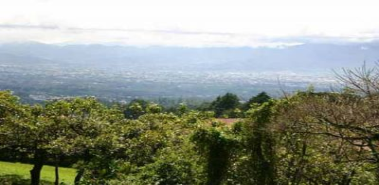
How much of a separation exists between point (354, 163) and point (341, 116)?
4.47 ft

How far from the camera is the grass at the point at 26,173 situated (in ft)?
73.7

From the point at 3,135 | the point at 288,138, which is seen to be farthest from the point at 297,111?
the point at 3,135

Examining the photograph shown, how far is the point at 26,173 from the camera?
81.6 ft

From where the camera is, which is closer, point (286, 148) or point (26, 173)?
point (286, 148)

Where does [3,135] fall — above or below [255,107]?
below

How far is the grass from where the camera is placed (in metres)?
22.5

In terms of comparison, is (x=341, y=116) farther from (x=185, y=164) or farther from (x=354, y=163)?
(x=185, y=164)

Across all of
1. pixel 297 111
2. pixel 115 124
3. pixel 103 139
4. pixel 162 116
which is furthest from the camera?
pixel 162 116

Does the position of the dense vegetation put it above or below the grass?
above

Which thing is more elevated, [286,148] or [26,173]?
[286,148]

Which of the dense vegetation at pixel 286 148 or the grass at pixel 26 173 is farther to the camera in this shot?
the grass at pixel 26 173

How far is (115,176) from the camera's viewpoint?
44.1 ft

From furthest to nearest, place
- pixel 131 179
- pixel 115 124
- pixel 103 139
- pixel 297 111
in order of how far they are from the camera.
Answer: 1. pixel 115 124
2. pixel 103 139
3. pixel 297 111
4. pixel 131 179

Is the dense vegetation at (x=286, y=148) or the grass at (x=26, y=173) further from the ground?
the dense vegetation at (x=286, y=148)
